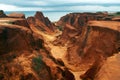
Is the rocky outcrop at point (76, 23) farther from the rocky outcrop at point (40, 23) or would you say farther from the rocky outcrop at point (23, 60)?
the rocky outcrop at point (23, 60)

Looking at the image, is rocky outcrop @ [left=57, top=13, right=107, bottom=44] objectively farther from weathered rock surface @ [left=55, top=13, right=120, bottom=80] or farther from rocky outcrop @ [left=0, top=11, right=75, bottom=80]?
rocky outcrop @ [left=0, top=11, right=75, bottom=80]

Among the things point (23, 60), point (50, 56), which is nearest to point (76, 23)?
point (50, 56)

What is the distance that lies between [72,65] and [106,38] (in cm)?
611

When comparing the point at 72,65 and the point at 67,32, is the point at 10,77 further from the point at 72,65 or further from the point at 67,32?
the point at 67,32

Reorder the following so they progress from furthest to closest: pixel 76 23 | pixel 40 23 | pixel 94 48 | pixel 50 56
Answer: pixel 40 23
pixel 76 23
pixel 94 48
pixel 50 56

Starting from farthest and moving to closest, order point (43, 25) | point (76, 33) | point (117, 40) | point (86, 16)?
1. point (43, 25)
2. point (86, 16)
3. point (76, 33)
4. point (117, 40)

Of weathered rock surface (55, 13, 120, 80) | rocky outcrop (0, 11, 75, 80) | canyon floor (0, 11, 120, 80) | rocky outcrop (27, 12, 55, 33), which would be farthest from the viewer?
rocky outcrop (27, 12, 55, 33)

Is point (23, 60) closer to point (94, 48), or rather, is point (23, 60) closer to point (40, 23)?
point (94, 48)

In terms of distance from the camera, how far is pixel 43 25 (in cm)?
6850

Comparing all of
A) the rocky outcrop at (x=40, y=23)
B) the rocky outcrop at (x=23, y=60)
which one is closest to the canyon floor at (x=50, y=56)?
the rocky outcrop at (x=23, y=60)

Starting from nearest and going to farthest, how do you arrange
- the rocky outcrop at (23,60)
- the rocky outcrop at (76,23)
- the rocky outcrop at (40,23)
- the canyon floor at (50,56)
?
1. the canyon floor at (50,56)
2. the rocky outcrop at (23,60)
3. the rocky outcrop at (76,23)
4. the rocky outcrop at (40,23)

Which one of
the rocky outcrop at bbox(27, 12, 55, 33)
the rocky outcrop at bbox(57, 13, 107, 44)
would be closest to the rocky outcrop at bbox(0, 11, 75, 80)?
the rocky outcrop at bbox(57, 13, 107, 44)

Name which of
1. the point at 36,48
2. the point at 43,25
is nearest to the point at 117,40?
the point at 36,48

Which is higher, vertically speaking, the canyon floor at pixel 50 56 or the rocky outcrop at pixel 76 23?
the canyon floor at pixel 50 56
